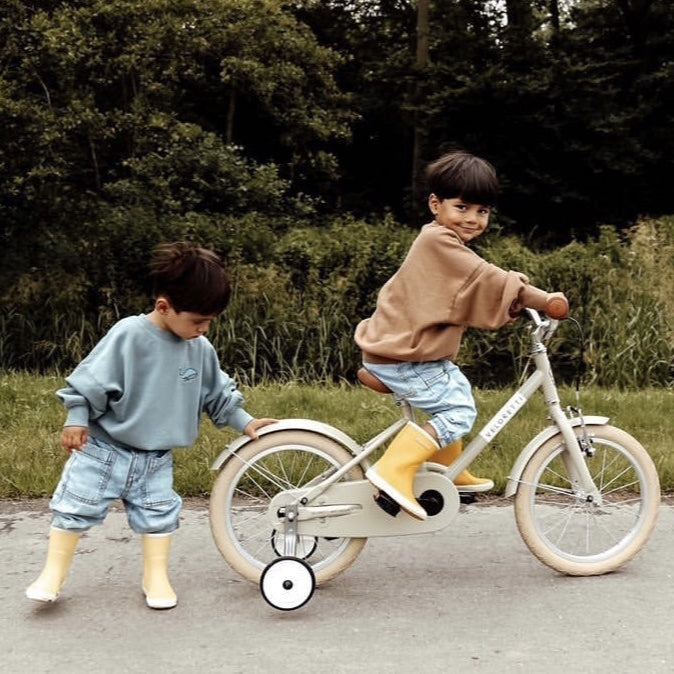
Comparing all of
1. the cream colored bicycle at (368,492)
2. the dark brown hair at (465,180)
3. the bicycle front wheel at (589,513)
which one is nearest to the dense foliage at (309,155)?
the bicycle front wheel at (589,513)

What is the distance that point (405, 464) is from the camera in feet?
10.4

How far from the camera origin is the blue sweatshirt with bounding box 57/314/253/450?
9.77 feet

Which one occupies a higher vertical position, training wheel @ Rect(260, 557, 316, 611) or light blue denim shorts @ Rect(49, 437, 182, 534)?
light blue denim shorts @ Rect(49, 437, 182, 534)

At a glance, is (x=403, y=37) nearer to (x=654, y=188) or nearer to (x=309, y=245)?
(x=654, y=188)

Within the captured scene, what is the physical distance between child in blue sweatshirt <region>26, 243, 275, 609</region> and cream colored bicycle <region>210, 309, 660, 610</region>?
223 millimetres

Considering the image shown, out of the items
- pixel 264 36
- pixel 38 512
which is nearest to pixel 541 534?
pixel 38 512

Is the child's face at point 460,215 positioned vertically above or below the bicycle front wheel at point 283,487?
above

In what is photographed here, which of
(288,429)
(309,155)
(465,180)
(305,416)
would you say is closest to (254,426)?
(288,429)

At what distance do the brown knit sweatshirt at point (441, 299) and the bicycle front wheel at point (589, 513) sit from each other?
1.97ft

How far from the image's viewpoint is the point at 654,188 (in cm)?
1603

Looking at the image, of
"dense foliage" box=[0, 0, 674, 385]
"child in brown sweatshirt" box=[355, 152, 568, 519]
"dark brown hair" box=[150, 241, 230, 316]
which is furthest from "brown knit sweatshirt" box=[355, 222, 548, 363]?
"dense foliage" box=[0, 0, 674, 385]

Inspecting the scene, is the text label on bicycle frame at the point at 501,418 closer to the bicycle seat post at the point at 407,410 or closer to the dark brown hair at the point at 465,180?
the bicycle seat post at the point at 407,410

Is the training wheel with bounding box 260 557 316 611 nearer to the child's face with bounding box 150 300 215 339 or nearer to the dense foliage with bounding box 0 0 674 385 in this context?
the child's face with bounding box 150 300 215 339

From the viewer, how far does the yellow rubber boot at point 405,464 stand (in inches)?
124
